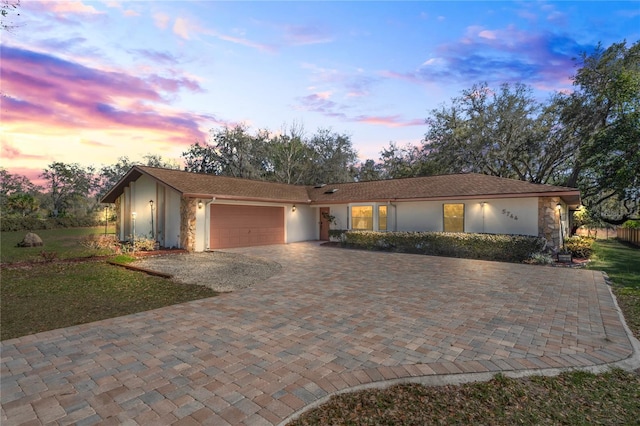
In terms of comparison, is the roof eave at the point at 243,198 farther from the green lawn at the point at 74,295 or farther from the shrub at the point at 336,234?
the green lawn at the point at 74,295

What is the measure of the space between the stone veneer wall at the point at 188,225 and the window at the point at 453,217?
39.8 ft

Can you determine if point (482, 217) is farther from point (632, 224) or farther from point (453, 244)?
point (632, 224)

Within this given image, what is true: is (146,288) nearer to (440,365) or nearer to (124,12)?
(440,365)

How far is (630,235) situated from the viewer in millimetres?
21609

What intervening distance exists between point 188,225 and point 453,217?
1264 centimetres

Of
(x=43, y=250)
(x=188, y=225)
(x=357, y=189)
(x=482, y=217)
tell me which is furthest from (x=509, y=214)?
(x=43, y=250)

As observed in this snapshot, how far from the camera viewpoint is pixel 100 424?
2.45 m

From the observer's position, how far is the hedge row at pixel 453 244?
1195cm

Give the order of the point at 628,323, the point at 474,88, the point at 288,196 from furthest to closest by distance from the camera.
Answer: the point at 474,88, the point at 288,196, the point at 628,323

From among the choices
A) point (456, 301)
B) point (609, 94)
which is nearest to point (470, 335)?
point (456, 301)

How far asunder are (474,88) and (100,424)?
1154 inches

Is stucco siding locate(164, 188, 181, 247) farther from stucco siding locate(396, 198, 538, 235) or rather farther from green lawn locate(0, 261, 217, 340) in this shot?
stucco siding locate(396, 198, 538, 235)

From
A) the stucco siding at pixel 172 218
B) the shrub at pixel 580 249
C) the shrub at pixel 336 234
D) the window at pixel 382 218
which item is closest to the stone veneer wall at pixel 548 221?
the shrub at pixel 580 249

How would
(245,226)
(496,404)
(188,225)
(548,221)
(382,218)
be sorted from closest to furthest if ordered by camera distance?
(496,404)
(548,221)
(188,225)
(245,226)
(382,218)
